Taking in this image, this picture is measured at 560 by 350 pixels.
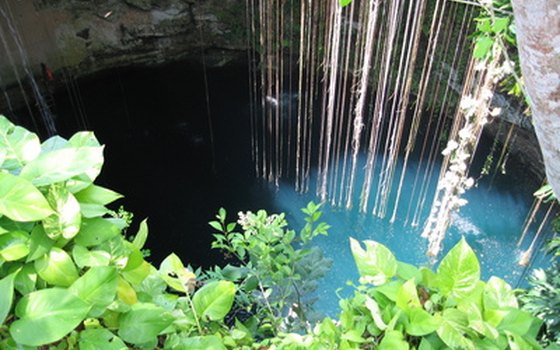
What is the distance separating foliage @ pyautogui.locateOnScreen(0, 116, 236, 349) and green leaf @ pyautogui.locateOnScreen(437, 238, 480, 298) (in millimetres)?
374

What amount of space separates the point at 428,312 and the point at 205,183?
14.8 ft

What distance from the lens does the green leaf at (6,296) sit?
19.4 inches

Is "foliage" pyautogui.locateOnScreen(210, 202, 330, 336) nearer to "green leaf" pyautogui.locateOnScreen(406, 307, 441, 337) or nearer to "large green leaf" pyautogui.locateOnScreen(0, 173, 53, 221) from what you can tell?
"green leaf" pyautogui.locateOnScreen(406, 307, 441, 337)

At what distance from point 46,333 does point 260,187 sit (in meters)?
4.38

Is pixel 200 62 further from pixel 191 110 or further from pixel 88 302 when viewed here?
pixel 88 302

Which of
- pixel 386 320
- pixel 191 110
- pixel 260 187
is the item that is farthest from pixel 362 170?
pixel 386 320

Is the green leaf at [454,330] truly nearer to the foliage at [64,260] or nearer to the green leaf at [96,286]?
the foliage at [64,260]

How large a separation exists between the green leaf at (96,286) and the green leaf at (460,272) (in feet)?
1.61

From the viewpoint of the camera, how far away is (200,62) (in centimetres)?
755

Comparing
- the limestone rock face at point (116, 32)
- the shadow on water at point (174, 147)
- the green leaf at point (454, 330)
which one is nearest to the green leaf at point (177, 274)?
Answer: the green leaf at point (454, 330)

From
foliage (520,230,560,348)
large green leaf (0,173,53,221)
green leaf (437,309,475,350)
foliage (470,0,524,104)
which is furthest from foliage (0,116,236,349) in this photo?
foliage (520,230,560,348)

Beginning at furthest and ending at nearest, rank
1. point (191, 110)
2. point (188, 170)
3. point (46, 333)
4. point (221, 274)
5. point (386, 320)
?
point (191, 110) < point (188, 170) < point (221, 274) < point (386, 320) < point (46, 333)

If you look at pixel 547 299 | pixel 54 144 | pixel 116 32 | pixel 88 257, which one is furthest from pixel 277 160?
pixel 88 257

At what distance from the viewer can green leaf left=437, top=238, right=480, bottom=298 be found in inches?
25.7
